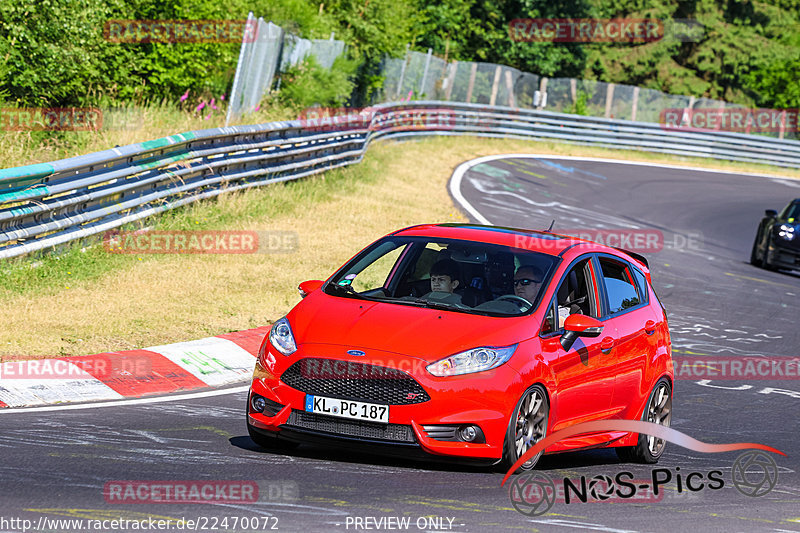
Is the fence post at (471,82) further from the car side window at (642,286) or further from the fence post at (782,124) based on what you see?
the car side window at (642,286)

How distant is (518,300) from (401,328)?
1.03 meters

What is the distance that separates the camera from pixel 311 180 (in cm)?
2197

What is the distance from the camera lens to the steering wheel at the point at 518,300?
312 inches

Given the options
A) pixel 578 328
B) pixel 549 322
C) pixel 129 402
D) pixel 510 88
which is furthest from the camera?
pixel 510 88

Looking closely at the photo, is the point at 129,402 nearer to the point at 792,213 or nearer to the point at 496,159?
the point at 792,213

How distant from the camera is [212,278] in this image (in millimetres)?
14023

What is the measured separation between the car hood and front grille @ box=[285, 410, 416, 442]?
45 cm

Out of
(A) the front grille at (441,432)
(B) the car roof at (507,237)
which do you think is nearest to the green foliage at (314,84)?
(B) the car roof at (507,237)

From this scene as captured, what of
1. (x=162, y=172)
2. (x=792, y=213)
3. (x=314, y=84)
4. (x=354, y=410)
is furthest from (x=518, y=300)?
(x=314, y=84)

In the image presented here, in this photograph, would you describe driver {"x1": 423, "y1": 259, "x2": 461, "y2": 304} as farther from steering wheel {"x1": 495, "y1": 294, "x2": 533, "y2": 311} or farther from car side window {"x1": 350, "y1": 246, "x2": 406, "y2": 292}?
car side window {"x1": 350, "y1": 246, "x2": 406, "y2": 292}

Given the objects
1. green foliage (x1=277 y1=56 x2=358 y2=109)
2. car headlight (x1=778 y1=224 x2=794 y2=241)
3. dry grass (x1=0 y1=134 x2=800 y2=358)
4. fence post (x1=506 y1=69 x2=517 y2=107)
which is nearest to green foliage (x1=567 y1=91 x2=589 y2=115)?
fence post (x1=506 y1=69 x2=517 y2=107)

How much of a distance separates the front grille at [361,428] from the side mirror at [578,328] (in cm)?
140

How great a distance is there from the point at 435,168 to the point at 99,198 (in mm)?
15860

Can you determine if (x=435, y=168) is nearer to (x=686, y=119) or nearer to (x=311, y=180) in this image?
(x=311, y=180)
